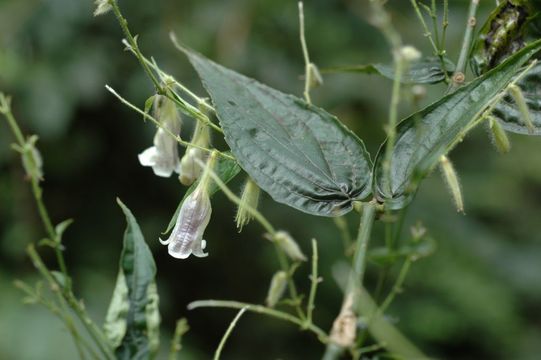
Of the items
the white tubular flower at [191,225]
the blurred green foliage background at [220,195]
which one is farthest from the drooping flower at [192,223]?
the blurred green foliage background at [220,195]

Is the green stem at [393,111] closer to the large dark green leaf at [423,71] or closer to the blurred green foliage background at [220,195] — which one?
the large dark green leaf at [423,71]

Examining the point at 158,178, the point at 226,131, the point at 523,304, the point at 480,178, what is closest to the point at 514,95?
the point at 226,131

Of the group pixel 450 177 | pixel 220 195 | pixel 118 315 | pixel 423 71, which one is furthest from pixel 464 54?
pixel 220 195

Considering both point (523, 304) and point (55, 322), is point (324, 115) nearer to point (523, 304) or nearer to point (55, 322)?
point (55, 322)

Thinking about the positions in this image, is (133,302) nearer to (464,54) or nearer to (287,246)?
(287,246)

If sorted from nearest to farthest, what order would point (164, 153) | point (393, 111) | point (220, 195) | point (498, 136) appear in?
1. point (393, 111)
2. point (498, 136)
3. point (164, 153)
4. point (220, 195)
